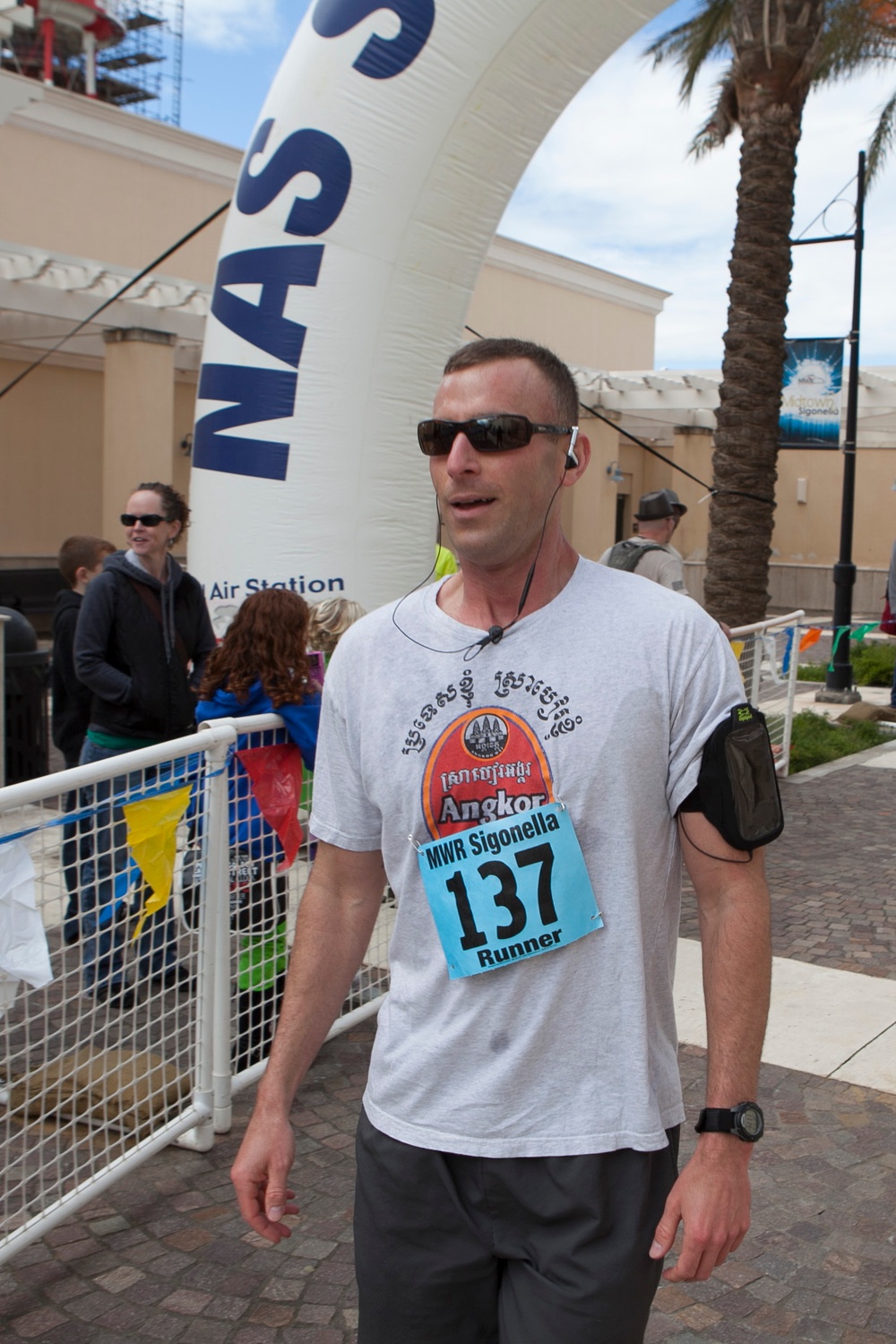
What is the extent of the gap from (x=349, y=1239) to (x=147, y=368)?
615 inches

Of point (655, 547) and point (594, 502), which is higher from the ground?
point (594, 502)

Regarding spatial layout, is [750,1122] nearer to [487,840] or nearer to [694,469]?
[487,840]

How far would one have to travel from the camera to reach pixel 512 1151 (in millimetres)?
1792

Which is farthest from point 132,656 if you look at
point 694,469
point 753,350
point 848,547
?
point 694,469

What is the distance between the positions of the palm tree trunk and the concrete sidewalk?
237 inches

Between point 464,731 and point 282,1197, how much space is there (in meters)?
0.81

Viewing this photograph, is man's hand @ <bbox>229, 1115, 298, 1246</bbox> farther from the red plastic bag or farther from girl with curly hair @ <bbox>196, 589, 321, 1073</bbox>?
the red plastic bag

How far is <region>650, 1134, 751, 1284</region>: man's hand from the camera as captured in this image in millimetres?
1700

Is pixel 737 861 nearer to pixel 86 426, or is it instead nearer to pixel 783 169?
pixel 783 169

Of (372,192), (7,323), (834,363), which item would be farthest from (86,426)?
(372,192)

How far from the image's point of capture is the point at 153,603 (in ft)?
16.7

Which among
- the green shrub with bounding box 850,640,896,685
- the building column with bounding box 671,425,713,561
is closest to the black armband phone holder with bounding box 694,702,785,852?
the green shrub with bounding box 850,640,896,685

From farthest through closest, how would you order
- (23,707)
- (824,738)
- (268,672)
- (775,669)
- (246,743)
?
(824,738)
(775,669)
(23,707)
(268,672)
(246,743)

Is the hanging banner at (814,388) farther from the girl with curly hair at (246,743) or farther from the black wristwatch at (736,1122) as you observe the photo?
the black wristwatch at (736,1122)
